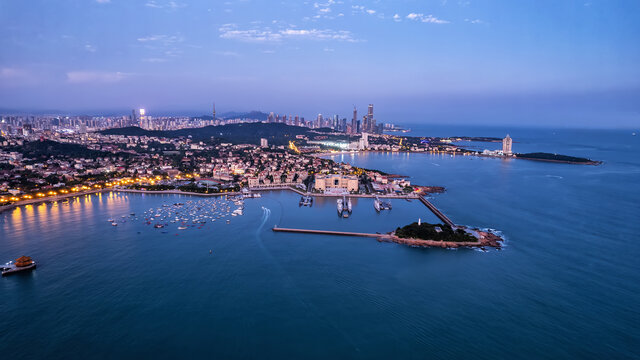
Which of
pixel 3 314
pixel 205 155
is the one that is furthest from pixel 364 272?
pixel 205 155

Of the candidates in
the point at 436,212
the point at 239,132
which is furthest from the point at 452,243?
the point at 239,132

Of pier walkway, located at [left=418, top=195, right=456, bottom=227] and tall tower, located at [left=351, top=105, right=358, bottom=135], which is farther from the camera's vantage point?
tall tower, located at [left=351, top=105, right=358, bottom=135]

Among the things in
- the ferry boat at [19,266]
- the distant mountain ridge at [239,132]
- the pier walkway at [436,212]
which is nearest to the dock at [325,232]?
the pier walkway at [436,212]

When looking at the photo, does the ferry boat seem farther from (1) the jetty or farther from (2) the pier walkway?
(2) the pier walkway

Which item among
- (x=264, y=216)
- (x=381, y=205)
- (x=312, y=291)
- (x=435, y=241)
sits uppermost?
(x=381, y=205)

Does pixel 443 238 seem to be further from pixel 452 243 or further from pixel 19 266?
pixel 19 266

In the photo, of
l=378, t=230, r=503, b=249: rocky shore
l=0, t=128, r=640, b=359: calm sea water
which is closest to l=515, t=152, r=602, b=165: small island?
l=0, t=128, r=640, b=359: calm sea water
